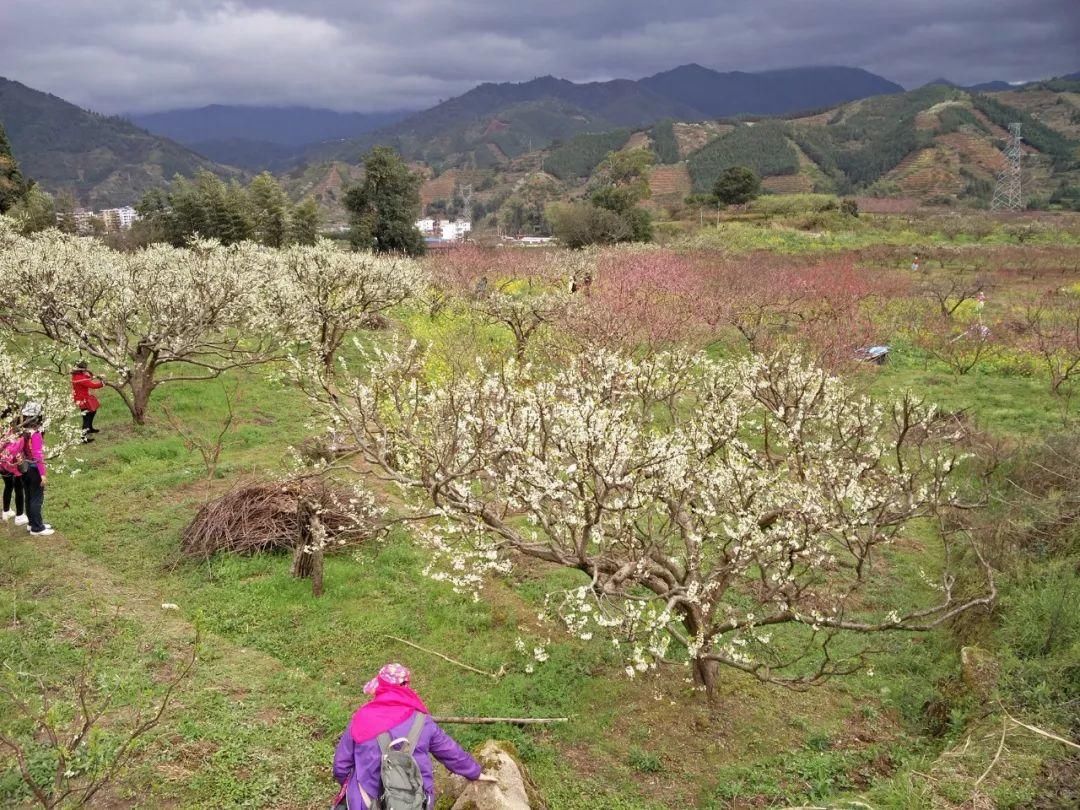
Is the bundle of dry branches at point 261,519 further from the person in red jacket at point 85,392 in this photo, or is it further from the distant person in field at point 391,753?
the person in red jacket at point 85,392

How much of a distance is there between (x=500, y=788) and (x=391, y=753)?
51.9 inches

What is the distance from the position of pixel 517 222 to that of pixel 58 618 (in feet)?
302

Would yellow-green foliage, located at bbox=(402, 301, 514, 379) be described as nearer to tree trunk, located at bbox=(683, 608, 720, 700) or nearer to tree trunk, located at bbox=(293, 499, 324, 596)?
tree trunk, located at bbox=(293, 499, 324, 596)

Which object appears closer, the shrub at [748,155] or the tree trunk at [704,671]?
the tree trunk at [704,671]

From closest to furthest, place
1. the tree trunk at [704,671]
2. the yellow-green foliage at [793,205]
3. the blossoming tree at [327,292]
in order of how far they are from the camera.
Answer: the tree trunk at [704,671]
the blossoming tree at [327,292]
the yellow-green foliage at [793,205]

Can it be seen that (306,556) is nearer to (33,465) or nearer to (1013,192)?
(33,465)

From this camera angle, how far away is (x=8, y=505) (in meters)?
11.3

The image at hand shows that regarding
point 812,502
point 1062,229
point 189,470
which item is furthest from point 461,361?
point 1062,229

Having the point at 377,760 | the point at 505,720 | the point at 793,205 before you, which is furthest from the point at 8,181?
the point at 793,205

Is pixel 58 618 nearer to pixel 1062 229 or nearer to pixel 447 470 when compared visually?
pixel 447 470

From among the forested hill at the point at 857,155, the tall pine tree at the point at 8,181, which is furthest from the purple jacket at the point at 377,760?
the forested hill at the point at 857,155

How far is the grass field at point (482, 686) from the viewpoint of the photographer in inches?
255

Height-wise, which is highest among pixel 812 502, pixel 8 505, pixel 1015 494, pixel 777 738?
pixel 812 502

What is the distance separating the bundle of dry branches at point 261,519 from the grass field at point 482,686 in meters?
0.32
